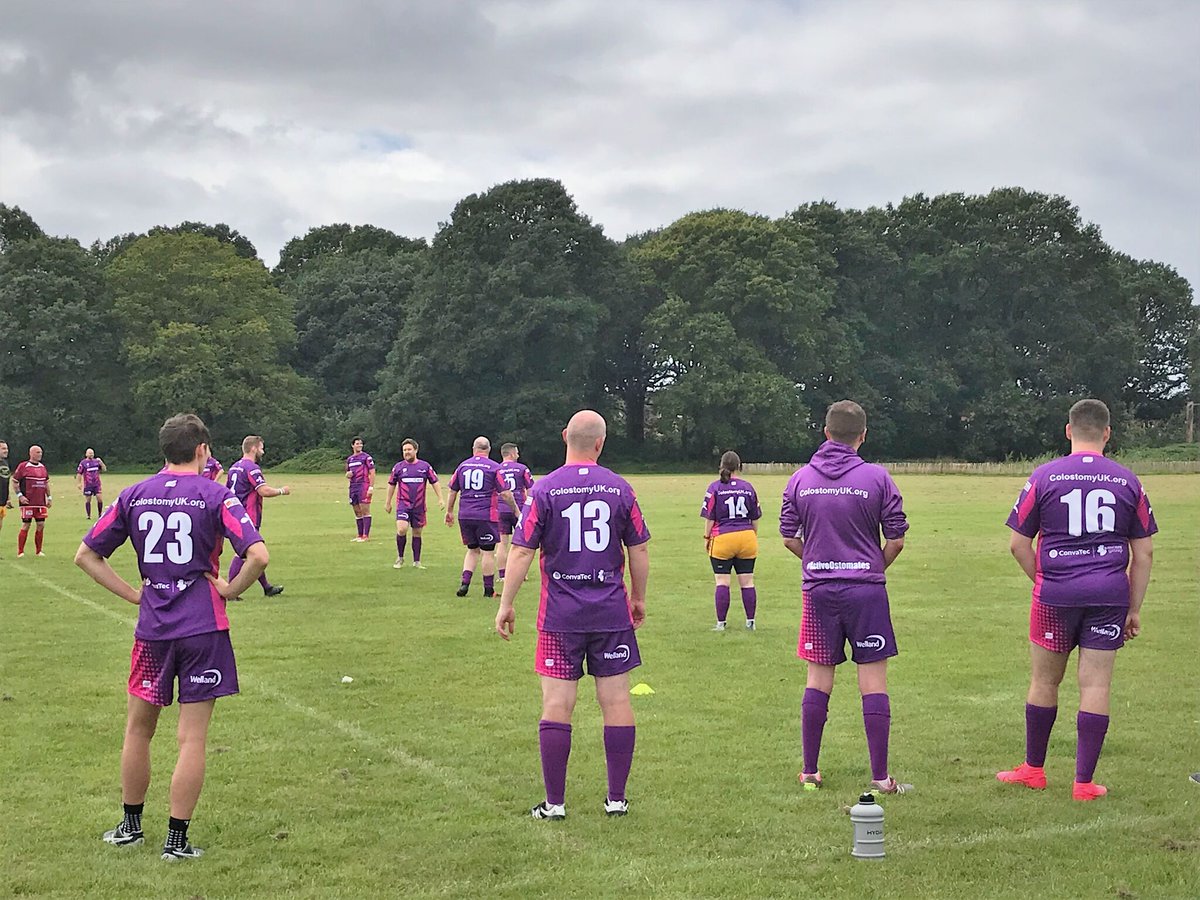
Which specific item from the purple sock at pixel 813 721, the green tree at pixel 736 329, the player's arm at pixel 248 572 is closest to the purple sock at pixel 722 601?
the purple sock at pixel 813 721

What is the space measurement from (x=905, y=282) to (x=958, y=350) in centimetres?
569

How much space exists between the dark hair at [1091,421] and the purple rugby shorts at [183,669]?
4.73 metres

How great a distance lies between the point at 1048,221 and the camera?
79.6m

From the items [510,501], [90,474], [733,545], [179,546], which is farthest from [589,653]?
[90,474]

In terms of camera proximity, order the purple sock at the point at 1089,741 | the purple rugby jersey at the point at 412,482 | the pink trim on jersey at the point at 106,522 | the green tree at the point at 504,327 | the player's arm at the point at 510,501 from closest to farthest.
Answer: the pink trim on jersey at the point at 106,522
the purple sock at the point at 1089,741
the player's arm at the point at 510,501
the purple rugby jersey at the point at 412,482
the green tree at the point at 504,327

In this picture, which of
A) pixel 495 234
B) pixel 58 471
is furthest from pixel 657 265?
pixel 58 471

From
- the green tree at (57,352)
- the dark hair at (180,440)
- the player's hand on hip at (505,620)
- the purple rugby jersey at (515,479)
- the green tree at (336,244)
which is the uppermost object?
the green tree at (336,244)

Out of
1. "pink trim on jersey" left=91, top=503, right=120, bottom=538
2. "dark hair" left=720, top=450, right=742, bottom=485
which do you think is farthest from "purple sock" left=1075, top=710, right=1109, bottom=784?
"dark hair" left=720, top=450, right=742, bottom=485

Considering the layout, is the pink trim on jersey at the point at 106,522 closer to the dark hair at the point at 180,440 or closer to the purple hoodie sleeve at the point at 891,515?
the dark hair at the point at 180,440

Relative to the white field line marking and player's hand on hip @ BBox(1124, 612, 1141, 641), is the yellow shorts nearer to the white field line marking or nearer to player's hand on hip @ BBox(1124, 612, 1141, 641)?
the white field line marking

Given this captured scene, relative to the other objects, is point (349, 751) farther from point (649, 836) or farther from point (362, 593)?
point (362, 593)

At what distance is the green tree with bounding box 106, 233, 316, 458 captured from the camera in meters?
69.1

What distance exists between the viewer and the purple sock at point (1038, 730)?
6.95m

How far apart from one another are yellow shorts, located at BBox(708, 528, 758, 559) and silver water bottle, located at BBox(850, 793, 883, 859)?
286 inches
